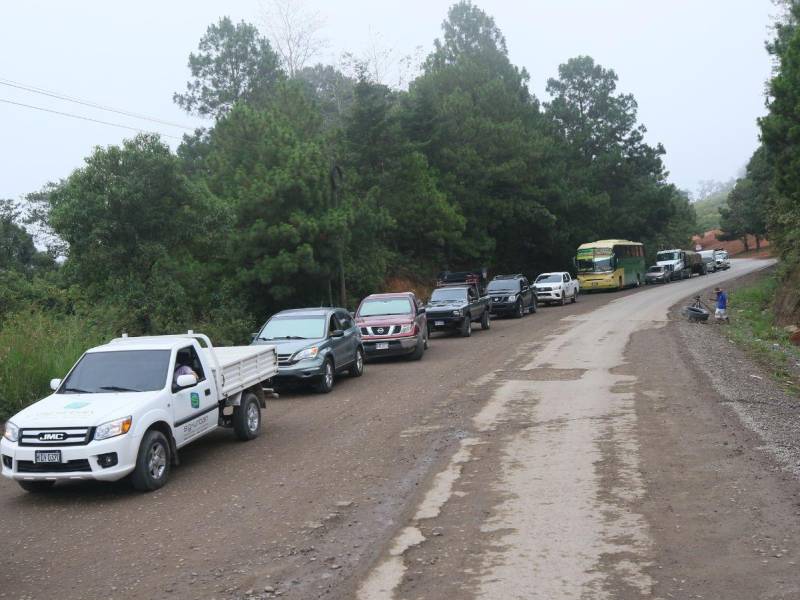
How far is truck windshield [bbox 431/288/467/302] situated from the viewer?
27.6 meters

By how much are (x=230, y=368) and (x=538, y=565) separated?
252 inches

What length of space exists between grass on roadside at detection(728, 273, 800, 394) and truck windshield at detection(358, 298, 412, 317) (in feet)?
29.2

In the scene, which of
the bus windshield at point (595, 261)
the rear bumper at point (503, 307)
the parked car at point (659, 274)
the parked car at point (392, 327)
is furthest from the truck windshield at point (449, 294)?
the parked car at point (659, 274)

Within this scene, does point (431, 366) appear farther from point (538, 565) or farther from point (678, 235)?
point (678, 235)

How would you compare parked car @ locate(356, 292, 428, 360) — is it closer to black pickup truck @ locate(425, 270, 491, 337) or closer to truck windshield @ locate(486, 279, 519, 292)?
black pickup truck @ locate(425, 270, 491, 337)

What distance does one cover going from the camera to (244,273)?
27.7m

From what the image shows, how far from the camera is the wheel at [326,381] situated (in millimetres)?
15680

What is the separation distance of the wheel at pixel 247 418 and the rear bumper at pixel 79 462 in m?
2.81

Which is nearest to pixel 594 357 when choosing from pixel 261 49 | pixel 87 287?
pixel 87 287

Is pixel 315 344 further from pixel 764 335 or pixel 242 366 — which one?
pixel 764 335

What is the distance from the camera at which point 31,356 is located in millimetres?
15109

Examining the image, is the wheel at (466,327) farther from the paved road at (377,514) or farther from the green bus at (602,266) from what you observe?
the green bus at (602,266)

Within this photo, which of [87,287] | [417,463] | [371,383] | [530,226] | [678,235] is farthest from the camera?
[678,235]

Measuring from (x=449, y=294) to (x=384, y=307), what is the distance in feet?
22.2
